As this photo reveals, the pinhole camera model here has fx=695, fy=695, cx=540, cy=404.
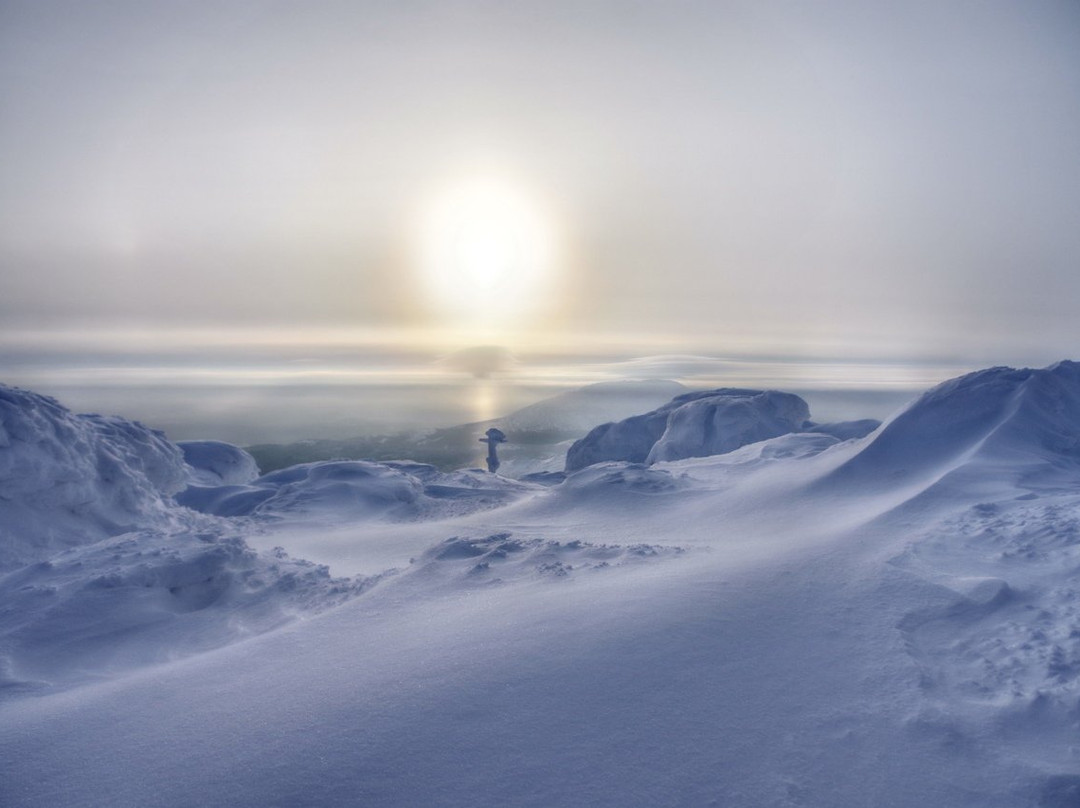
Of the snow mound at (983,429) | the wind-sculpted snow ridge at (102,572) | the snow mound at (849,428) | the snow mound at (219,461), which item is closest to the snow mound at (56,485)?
the wind-sculpted snow ridge at (102,572)

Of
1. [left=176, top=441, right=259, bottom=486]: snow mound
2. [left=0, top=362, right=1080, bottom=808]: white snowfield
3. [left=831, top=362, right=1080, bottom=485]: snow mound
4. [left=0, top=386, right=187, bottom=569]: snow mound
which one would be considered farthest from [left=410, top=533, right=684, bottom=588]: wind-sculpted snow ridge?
[left=176, top=441, right=259, bottom=486]: snow mound

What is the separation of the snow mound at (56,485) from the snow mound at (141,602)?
5.03 ft

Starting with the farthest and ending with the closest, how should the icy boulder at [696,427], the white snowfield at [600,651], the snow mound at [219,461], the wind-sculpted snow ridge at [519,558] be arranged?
the icy boulder at [696,427], the snow mound at [219,461], the wind-sculpted snow ridge at [519,558], the white snowfield at [600,651]

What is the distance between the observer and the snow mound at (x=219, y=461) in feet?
83.0

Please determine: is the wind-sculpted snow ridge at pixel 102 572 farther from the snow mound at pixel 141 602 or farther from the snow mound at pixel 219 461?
the snow mound at pixel 219 461

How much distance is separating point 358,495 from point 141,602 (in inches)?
364

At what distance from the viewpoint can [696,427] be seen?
27781 mm

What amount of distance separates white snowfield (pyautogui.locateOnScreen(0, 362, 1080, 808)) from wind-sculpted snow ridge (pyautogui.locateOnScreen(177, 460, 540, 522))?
18.7ft

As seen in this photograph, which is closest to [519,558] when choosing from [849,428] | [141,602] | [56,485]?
[141,602]

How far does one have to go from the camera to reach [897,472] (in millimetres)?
9203

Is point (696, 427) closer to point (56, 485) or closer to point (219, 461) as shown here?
point (219, 461)

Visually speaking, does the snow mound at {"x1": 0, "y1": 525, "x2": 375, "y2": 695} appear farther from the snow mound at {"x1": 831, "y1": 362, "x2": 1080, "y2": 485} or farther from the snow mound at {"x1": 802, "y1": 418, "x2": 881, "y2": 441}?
the snow mound at {"x1": 802, "y1": 418, "x2": 881, "y2": 441}

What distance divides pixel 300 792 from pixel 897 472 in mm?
8238

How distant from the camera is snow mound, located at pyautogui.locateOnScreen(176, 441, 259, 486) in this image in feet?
83.0
